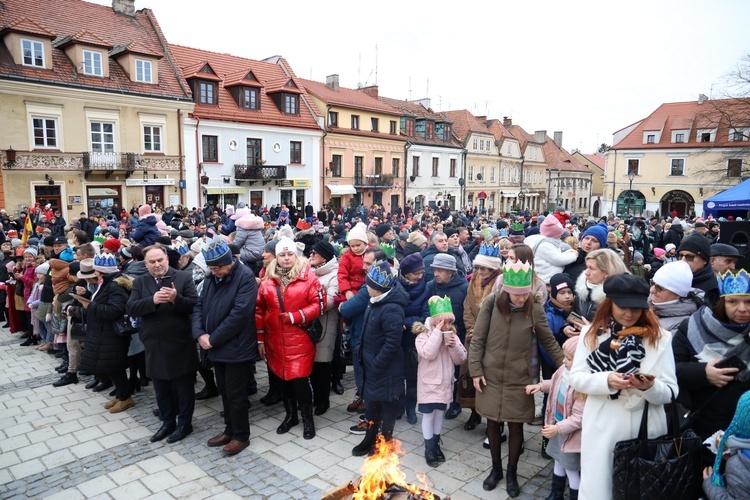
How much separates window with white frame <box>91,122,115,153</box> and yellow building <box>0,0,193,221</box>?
0.14 feet

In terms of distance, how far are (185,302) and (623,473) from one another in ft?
13.8

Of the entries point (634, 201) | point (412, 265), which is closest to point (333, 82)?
point (634, 201)

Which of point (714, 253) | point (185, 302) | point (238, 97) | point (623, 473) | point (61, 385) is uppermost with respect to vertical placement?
point (238, 97)

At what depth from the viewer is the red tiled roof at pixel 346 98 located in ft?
107

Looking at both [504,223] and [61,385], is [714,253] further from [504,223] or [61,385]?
[504,223]

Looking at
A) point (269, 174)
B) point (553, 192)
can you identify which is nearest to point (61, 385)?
point (269, 174)

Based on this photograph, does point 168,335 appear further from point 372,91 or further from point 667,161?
point 667,161

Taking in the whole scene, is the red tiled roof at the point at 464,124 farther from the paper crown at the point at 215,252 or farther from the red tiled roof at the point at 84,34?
the paper crown at the point at 215,252

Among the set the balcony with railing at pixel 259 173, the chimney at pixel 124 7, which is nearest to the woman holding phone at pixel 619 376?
the balcony with railing at pixel 259 173

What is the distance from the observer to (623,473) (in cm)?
289

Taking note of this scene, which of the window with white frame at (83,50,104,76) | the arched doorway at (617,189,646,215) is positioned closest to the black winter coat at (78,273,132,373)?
the window with white frame at (83,50,104,76)

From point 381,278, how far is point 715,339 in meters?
2.64

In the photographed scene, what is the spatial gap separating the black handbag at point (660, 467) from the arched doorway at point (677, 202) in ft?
159

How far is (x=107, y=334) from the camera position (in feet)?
19.3
